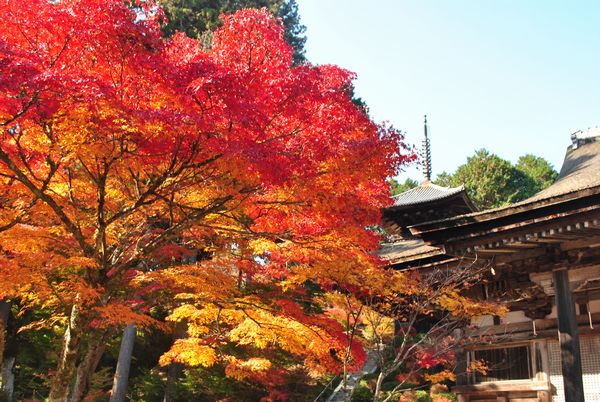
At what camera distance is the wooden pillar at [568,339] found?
28.5 feet

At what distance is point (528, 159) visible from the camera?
5303 cm

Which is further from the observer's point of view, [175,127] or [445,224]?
[445,224]

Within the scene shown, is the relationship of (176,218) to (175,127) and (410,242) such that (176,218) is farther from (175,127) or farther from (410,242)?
(410,242)

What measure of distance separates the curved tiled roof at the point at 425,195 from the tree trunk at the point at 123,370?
995cm

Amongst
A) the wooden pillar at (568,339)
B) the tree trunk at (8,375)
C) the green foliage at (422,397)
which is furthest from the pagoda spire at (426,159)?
the tree trunk at (8,375)

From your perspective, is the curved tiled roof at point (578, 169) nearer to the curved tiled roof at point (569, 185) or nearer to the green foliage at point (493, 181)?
the curved tiled roof at point (569, 185)

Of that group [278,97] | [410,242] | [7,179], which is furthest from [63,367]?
[410,242]

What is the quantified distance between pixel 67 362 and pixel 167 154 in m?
3.41

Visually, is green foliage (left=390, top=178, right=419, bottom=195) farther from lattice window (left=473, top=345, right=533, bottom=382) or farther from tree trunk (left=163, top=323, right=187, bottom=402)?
lattice window (left=473, top=345, right=533, bottom=382)

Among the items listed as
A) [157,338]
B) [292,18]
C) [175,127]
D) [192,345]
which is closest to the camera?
[175,127]

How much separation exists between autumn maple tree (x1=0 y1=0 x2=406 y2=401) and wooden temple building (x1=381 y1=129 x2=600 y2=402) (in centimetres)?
196

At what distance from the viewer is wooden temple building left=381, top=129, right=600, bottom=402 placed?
29.2 ft

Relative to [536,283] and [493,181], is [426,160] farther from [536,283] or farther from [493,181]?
[493,181]

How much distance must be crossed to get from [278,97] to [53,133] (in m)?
3.06
